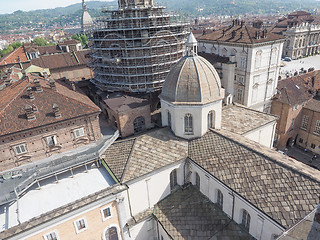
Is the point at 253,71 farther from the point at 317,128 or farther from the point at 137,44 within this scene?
the point at 137,44

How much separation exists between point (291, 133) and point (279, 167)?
31.3m

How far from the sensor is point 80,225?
22.9 meters

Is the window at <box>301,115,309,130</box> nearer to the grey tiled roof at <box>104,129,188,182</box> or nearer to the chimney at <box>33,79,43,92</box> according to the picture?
the grey tiled roof at <box>104,129,188,182</box>

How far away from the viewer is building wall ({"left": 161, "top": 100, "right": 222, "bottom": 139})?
89.5 feet

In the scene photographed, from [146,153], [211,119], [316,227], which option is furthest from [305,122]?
[316,227]

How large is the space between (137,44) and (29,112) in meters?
18.3

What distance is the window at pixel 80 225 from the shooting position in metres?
22.5

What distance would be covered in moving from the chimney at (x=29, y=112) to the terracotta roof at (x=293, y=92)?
42740mm

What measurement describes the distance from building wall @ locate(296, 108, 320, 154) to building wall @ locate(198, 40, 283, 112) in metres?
8.21

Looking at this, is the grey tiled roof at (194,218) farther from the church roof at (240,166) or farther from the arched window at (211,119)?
the arched window at (211,119)

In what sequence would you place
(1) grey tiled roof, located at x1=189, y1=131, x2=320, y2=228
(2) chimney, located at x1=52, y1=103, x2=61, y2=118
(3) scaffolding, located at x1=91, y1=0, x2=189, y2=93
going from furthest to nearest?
(3) scaffolding, located at x1=91, y1=0, x2=189, y2=93, (2) chimney, located at x1=52, y1=103, x2=61, y2=118, (1) grey tiled roof, located at x1=189, y1=131, x2=320, y2=228

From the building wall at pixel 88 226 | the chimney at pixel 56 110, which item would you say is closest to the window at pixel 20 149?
the chimney at pixel 56 110

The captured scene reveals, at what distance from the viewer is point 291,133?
47.0 m

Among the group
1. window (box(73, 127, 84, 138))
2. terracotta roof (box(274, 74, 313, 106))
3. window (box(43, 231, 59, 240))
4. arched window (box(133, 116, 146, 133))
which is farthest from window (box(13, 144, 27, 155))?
terracotta roof (box(274, 74, 313, 106))
